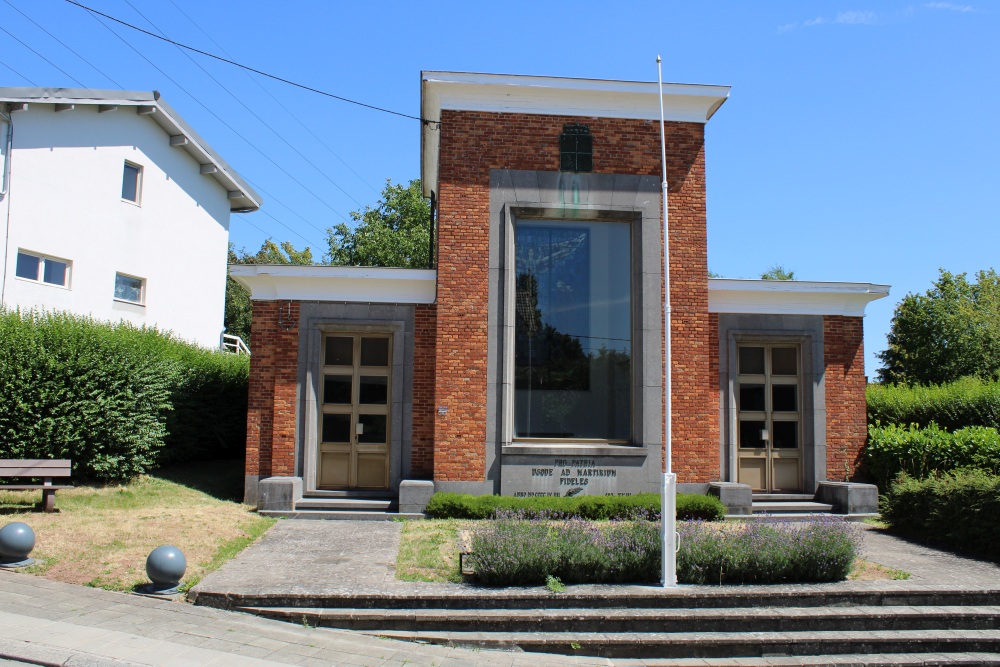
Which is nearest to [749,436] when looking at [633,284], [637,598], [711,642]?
[633,284]

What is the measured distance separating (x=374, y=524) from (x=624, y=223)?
6.70 m

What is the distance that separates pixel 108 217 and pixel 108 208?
0.79 feet

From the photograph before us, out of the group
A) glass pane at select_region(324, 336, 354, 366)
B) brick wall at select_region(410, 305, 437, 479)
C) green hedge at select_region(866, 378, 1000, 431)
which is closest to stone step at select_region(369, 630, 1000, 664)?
brick wall at select_region(410, 305, 437, 479)

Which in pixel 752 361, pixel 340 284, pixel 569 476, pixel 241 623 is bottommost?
pixel 241 623

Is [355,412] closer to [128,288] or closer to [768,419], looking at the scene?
[768,419]

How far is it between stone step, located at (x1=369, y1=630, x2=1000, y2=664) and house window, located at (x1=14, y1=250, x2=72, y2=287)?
15.5 m

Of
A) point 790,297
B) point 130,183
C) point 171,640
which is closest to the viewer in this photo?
point 171,640

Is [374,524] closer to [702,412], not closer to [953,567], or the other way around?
[702,412]

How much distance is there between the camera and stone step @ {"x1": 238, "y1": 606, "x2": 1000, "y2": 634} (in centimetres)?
755

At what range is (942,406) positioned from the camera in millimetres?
14547

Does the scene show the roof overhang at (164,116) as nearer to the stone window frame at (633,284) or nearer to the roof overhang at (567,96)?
the roof overhang at (567,96)

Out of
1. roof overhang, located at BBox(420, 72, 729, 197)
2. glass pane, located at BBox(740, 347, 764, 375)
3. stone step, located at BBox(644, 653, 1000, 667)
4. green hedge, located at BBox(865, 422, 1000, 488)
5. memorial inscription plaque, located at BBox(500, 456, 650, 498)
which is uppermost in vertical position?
roof overhang, located at BBox(420, 72, 729, 197)

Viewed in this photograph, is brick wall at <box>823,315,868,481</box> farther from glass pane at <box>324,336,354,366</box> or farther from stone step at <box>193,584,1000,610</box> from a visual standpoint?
glass pane at <box>324,336,354,366</box>

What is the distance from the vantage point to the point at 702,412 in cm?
1333
